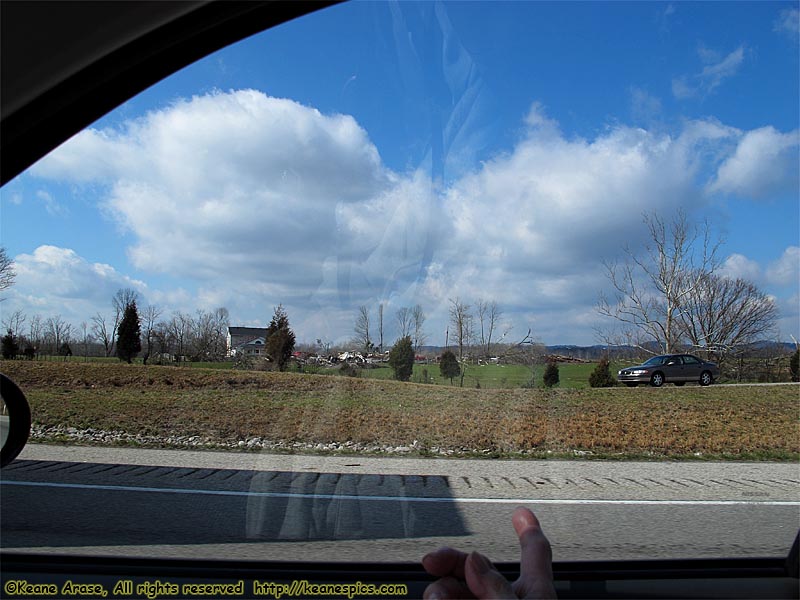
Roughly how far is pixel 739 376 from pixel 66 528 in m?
3.33

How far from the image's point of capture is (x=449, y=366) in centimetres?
318

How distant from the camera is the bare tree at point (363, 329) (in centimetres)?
303

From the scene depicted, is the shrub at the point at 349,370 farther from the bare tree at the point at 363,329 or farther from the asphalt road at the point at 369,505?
the asphalt road at the point at 369,505

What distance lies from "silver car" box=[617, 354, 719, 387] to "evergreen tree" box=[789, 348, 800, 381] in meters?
0.34

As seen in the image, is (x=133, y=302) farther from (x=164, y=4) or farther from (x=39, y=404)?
(x=164, y=4)

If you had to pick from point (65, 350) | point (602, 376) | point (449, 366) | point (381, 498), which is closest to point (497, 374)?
point (449, 366)

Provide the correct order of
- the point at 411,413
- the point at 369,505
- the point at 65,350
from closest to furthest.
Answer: the point at 65,350
the point at 369,505
the point at 411,413

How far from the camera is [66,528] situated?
269 cm

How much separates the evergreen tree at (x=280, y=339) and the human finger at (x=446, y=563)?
1.51 m

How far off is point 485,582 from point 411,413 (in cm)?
235

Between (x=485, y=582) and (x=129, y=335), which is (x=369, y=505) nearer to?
(x=129, y=335)

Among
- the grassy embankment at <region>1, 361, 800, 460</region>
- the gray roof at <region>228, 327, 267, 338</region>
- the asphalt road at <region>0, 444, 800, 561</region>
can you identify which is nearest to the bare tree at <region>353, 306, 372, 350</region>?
the grassy embankment at <region>1, 361, 800, 460</region>

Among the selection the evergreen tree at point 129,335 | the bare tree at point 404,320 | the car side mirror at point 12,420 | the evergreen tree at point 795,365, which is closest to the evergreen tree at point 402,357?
the bare tree at point 404,320

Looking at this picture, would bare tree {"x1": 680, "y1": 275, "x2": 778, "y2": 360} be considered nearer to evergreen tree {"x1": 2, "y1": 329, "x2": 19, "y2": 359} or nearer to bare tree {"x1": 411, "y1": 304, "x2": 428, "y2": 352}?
bare tree {"x1": 411, "y1": 304, "x2": 428, "y2": 352}
